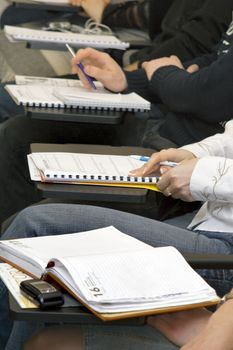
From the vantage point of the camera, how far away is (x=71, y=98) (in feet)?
7.35

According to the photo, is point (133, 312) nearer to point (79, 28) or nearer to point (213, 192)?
point (213, 192)

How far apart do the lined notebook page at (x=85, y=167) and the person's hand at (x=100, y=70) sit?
1.97 feet

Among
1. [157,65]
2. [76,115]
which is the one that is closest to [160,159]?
[76,115]

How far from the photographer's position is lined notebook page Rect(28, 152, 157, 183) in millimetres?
1753

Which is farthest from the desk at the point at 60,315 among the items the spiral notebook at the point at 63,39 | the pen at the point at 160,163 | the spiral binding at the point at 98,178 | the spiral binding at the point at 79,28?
the spiral binding at the point at 79,28

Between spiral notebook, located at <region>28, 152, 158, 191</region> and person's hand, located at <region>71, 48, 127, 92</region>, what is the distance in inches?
23.8

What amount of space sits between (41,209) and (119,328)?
1.33ft

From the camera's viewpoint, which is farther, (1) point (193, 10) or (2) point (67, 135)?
(1) point (193, 10)

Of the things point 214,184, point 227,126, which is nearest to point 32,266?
point 214,184

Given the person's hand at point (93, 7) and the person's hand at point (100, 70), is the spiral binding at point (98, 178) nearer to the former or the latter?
the person's hand at point (100, 70)

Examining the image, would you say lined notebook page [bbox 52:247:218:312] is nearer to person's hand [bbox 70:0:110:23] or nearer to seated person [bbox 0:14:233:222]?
seated person [bbox 0:14:233:222]

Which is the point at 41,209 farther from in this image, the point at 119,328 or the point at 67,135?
the point at 67,135

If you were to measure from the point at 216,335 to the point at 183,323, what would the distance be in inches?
4.3

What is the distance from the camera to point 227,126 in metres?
2.13
